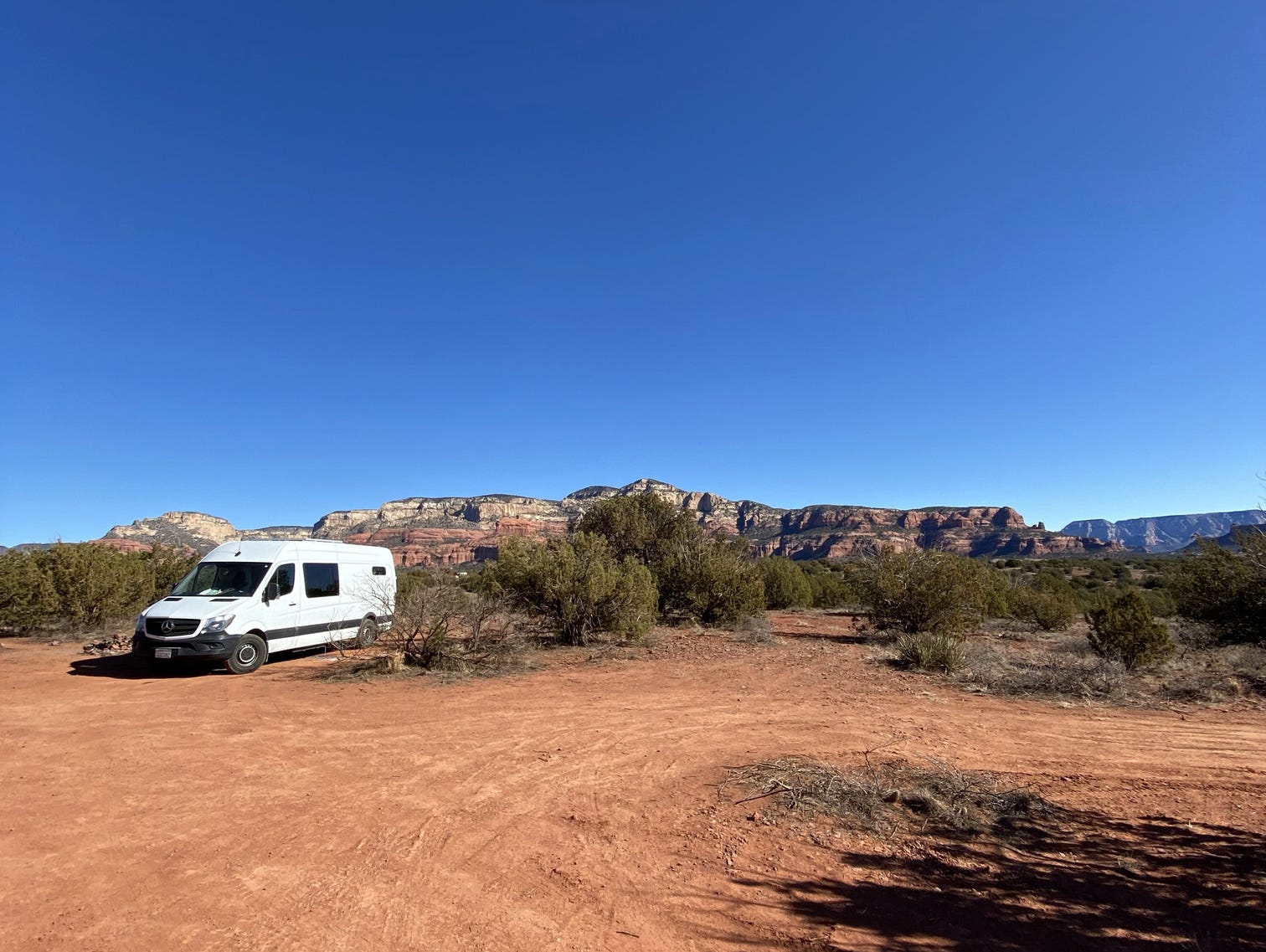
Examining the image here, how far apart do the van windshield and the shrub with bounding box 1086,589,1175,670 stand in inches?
676

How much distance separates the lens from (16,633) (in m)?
17.2

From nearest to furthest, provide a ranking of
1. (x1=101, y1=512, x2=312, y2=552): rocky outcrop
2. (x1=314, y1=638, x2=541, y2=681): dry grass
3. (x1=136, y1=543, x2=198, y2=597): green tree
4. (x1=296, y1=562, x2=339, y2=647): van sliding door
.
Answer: (x1=314, y1=638, x2=541, y2=681): dry grass → (x1=296, y1=562, x2=339, y2=647): van sliding door → (x1=136, y1=543, x2=198, y2=597): green tree → (x1=101, y1=512, x2=312, y2=552): rocky outcrop

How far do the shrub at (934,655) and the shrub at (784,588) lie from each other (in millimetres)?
16074

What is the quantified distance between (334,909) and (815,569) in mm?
42436

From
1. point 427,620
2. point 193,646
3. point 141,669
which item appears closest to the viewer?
point 193,646

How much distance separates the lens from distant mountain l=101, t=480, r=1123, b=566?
259 feet

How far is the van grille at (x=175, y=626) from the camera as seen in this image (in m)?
11.2

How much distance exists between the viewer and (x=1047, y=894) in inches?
159

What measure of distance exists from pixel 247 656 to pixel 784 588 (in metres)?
23.2

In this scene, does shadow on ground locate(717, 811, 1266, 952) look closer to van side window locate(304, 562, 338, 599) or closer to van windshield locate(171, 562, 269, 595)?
van windshield locate(171, 562, 269, 595)

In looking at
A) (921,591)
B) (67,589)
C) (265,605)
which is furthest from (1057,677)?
(67,589)

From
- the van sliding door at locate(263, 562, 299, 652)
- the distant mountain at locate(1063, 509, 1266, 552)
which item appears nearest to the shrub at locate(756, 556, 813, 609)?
the van sliding door at locate(263, 562, 299, 652)

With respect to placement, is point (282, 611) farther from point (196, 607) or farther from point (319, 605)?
point (196, 607)

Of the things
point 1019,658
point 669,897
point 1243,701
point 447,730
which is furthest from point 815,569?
point 669,897
